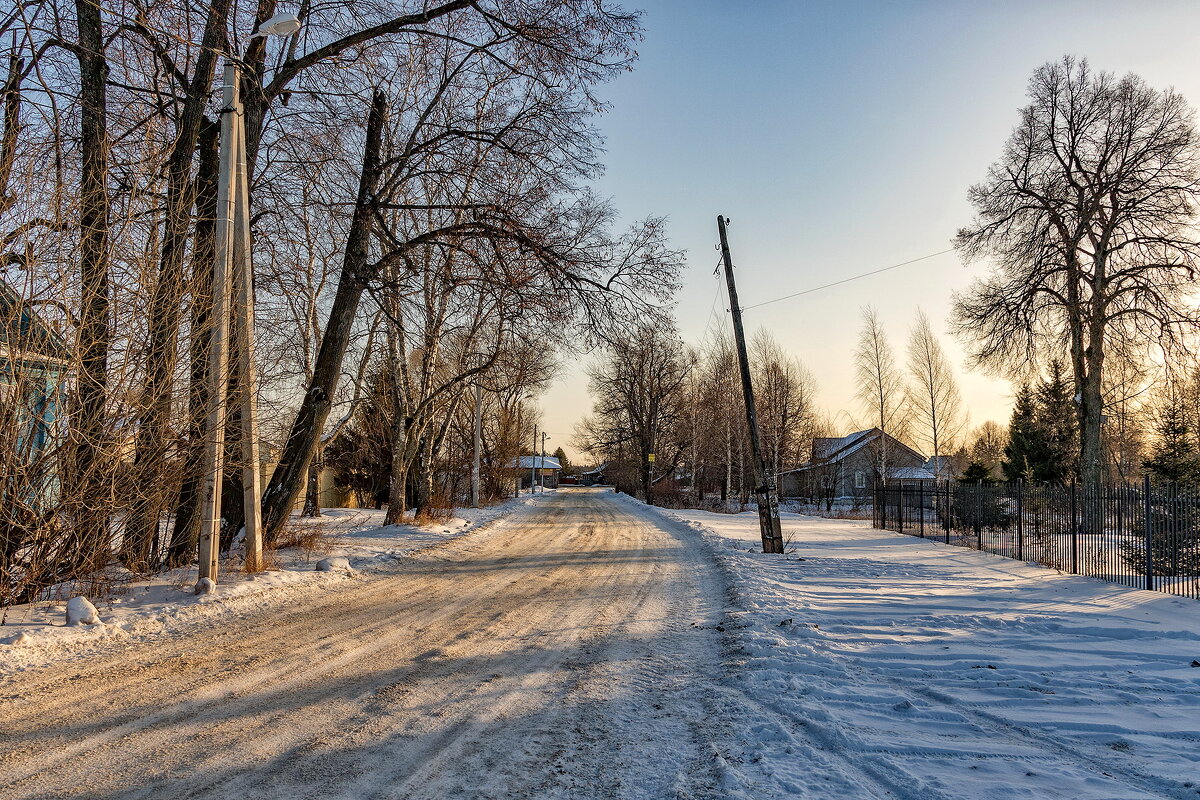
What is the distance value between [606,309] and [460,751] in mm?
9043

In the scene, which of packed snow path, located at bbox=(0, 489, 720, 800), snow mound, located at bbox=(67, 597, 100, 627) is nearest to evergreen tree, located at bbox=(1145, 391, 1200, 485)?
packed snow path, located at bbox=(0, 489, 720, 800)

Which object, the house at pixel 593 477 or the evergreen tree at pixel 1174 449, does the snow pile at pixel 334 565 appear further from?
the house at pixel 593 477

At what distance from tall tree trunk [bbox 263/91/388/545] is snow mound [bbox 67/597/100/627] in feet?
14.7

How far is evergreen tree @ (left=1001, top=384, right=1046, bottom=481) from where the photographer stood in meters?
37.5

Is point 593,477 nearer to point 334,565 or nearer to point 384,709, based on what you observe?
point 334,565

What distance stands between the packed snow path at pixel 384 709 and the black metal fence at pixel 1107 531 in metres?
7.89

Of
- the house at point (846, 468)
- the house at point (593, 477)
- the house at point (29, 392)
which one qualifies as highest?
the house at point (29, 392)

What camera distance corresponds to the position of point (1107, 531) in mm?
11953

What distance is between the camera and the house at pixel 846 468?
49.5 m

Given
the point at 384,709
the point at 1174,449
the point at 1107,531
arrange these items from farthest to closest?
1. the point at 1174,449
2. the point at 1107,531
3. the point at 384,709

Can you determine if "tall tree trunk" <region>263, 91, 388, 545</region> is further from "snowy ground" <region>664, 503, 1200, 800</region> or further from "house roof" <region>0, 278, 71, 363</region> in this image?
"snowy ground" <region>664, 503, 1200, 800</region>

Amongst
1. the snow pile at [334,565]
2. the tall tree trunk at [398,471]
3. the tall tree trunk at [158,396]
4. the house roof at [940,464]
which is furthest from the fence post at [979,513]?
the house roof at [940,464]

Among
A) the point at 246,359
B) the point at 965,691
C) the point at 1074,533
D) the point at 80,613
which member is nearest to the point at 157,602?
the point at 80,613

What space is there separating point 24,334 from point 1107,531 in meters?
16.0
